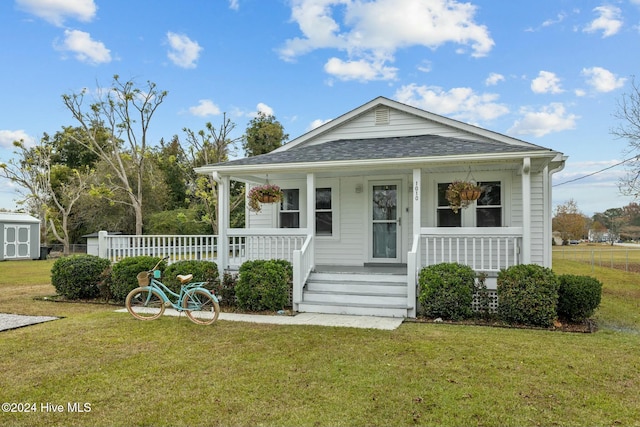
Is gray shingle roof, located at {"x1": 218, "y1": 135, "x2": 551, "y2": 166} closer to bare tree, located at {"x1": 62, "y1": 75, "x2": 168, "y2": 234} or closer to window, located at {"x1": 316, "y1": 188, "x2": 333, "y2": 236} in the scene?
window, located at {"x1": 316, "y1": 188, "x2": 333, "y2": 236}

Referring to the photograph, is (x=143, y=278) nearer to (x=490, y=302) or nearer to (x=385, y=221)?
(x=385, y=221)

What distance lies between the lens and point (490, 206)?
9328mm

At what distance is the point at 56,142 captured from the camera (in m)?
34.4

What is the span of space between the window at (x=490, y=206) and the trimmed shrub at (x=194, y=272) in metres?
5.69

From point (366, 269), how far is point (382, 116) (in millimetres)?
4041

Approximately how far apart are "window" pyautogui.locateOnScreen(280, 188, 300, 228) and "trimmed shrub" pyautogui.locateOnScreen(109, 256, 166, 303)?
3103mm

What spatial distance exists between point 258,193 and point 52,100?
1377 centimetres

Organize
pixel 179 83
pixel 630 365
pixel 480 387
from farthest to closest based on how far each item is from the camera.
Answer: pixel 179 83
pixel 630 365
pixel 480 387

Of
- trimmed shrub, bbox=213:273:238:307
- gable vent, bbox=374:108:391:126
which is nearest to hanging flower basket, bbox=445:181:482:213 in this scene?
gable vent, bbox=374:108:391:126

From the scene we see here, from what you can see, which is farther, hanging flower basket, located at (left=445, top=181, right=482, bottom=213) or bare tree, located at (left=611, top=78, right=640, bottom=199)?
bare tree, located at (left=611, top=78, right=640, bottom=199)

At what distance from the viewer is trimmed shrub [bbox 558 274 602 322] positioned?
708cm

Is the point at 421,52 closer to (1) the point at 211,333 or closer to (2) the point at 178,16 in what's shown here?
(2) the point at 178,16

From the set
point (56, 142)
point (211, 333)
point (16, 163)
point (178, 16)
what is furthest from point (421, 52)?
point (56, 142)

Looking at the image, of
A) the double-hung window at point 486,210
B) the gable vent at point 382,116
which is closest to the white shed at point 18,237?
the gable vent at point 382,116
